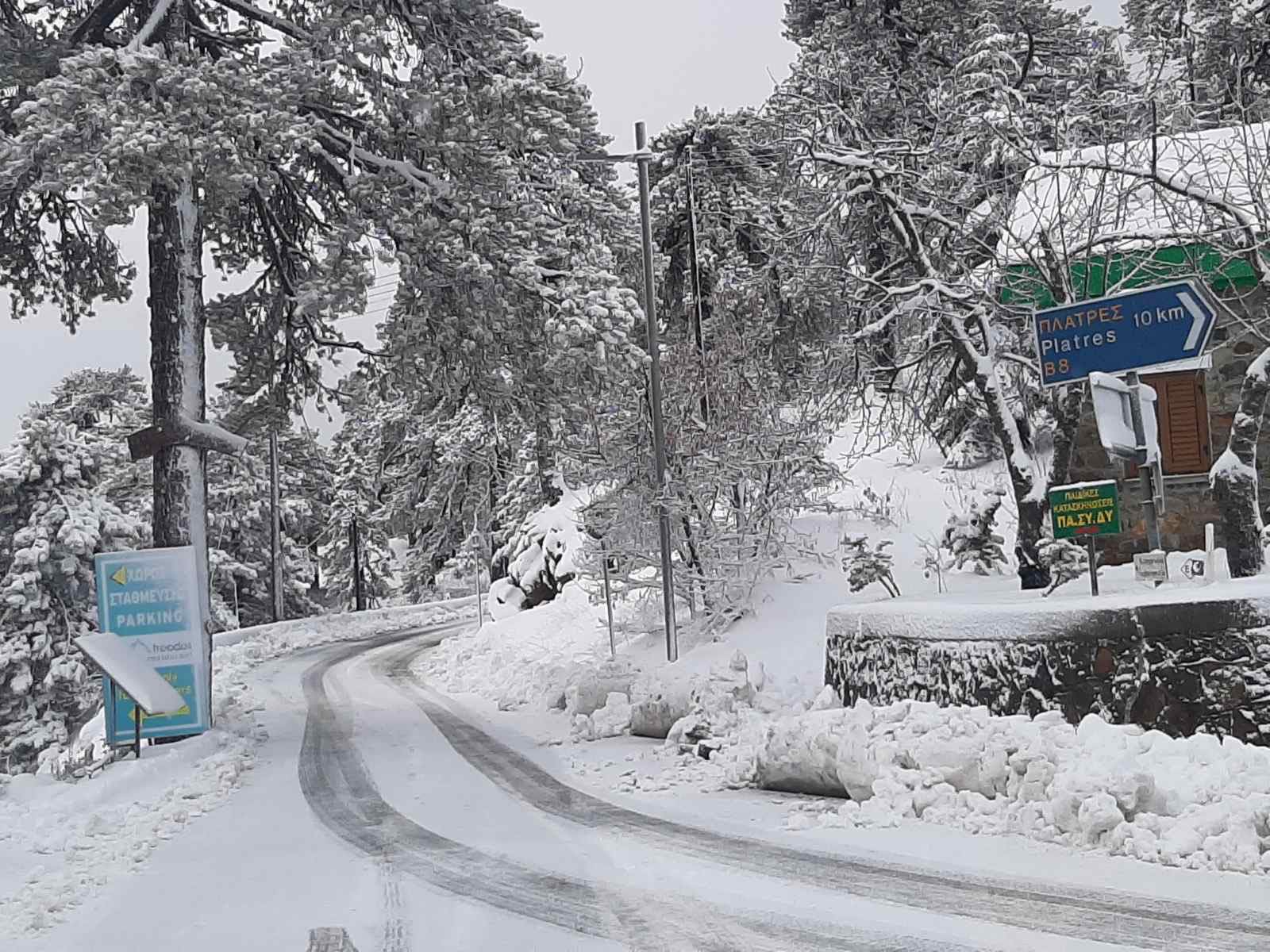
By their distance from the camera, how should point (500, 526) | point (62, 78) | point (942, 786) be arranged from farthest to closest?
point (500, 526) < point (62, 78) < point (942, 786)

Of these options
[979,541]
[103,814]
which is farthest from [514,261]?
[103,814]

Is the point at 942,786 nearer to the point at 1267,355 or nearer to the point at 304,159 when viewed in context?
the point at 1267,355

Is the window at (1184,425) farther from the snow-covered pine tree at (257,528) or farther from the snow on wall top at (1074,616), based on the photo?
the snow-covered pine tree at (257,528)

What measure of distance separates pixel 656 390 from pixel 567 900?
1122 centimetres

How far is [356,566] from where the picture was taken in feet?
174

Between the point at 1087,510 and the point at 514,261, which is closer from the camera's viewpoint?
the point at 1087,510

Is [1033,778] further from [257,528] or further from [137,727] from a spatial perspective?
[257,528]

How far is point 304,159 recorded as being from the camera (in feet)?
58.7

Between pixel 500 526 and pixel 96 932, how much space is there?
124ft

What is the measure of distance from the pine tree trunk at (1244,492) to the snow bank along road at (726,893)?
17.8ft

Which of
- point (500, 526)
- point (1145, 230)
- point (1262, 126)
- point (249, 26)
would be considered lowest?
point (500, 526)

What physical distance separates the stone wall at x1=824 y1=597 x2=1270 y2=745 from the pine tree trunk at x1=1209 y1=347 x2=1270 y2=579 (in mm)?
2462

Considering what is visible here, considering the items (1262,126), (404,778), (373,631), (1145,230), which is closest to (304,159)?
(404,778)

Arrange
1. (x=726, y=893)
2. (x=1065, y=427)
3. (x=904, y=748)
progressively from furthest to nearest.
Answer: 1. (x=1065, y=427)
2. (x=904, y=748)
3. (x=726, y=893)
